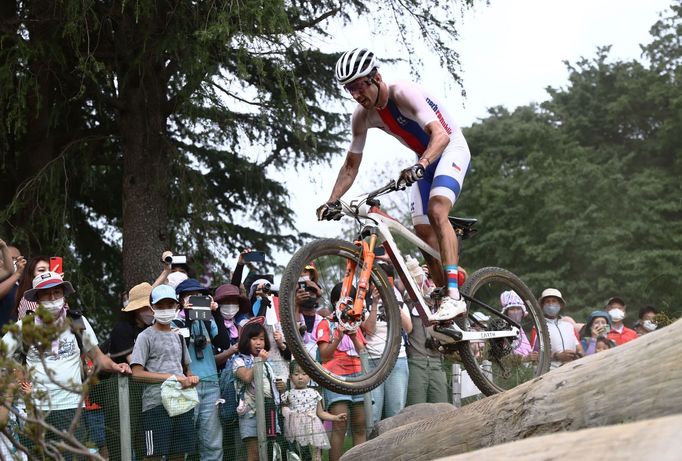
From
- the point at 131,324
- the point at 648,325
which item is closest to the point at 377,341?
the point at 131,324

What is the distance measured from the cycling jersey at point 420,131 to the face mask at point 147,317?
279 centimetres

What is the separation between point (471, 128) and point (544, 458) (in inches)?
1820

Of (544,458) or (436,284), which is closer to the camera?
(544,458)

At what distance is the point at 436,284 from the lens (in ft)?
26.0

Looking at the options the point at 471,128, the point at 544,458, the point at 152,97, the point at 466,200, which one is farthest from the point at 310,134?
the point at 471,128

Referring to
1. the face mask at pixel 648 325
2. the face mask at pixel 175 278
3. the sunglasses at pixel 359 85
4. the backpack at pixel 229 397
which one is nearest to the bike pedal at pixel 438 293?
the sunglasses at pixel 359 85

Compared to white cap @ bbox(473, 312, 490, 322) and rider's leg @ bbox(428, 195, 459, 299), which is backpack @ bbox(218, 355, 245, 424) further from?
rider's leg @ bbox(428, 195, 459, 299)

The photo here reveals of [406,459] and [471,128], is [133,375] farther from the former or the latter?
[471,128]

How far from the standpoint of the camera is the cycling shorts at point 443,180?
752 cm

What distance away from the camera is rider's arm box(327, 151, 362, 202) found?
7566mm

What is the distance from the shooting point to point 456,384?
11.5 m

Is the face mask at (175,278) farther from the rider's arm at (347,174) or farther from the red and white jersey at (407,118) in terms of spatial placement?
the red and white jersey at (407,118)

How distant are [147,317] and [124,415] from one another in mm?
1331

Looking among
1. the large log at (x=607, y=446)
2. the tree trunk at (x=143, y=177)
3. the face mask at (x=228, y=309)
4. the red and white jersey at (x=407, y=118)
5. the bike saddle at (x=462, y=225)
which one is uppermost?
the tree trunk at (x=143, y=177)
